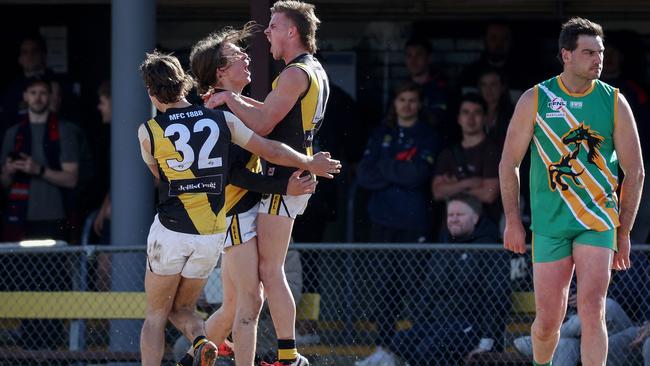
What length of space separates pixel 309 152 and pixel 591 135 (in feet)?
4.72

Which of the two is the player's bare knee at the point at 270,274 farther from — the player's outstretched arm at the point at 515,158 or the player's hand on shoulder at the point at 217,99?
the player's outstretched arm at the point at 515,158

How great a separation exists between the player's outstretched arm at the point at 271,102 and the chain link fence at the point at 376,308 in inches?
60.2

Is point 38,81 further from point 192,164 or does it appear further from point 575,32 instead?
point 575,32

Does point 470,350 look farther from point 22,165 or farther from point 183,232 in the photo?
point 22,165

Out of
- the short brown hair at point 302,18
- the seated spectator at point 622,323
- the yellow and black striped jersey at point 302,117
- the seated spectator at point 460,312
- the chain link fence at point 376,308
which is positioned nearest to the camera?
the yellow and black striped jersey at point 302,117

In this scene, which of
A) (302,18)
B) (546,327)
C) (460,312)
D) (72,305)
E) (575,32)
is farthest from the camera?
(72,305)

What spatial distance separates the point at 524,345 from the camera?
308 inches

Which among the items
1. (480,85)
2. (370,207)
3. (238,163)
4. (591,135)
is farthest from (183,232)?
(480,85)

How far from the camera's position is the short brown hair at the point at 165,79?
245 inches

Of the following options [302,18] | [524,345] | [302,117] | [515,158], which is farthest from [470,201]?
[302,18]

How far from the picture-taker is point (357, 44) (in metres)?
11.0

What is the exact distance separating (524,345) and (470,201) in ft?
3.78

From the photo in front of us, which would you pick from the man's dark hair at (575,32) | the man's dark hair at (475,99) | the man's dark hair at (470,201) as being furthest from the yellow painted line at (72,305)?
the man's dark hair at (575,32)

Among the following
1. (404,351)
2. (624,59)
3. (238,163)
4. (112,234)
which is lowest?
(404,351)
